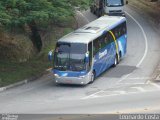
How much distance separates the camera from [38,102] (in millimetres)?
28359

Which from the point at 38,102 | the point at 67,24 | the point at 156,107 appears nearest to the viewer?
the point at 156,107

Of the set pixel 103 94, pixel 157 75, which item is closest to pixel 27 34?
pixel 157 75

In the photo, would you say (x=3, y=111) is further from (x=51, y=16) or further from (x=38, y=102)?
(x=51, y=16)

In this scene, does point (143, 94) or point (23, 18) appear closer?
point (143, 94)

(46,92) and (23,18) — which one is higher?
(23,18)

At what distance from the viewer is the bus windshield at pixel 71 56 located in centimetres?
3228

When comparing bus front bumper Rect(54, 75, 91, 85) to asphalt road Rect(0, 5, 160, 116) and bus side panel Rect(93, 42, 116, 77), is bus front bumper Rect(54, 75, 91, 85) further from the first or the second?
bus side panel Rect(93, 42, 116, 77)

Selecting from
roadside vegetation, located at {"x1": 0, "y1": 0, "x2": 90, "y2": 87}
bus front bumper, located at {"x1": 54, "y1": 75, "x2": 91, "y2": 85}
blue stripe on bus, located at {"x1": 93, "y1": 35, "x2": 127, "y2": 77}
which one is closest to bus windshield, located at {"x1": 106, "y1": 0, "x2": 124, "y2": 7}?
roadside vegetation, located at {"x1": 0, "y1": 0, "x2": 90, "y2": 87}

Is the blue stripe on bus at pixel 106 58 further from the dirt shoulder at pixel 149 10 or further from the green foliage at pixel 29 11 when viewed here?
the dirt shoulder at pixel 149 10

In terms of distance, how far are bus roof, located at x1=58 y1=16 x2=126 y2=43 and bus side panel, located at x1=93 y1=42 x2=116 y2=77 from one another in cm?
113

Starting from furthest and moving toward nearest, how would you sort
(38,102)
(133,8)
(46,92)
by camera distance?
(133,8) < (46,92) < (38,102)

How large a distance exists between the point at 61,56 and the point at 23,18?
3.03 m

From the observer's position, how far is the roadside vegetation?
32438 mm

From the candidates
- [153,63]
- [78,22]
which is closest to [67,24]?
[78,22]
